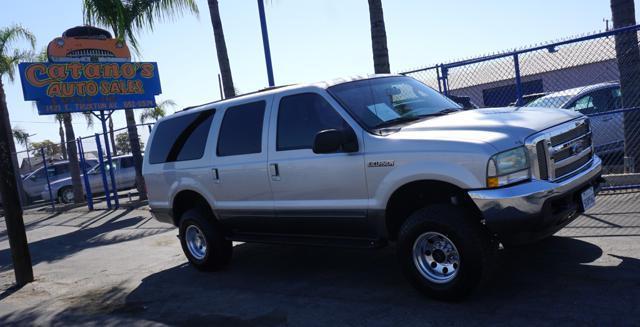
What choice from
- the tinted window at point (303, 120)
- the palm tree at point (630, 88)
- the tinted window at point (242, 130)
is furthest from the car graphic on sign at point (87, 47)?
the palm tree at point (630, 88)

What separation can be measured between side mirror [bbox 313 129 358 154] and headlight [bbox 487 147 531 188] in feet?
4.02

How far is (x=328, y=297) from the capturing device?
537 cm

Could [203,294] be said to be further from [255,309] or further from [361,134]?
[361,134]

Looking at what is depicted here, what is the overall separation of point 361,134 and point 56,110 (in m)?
12.5

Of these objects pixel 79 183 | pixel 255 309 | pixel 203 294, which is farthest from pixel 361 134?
pixel 79 183

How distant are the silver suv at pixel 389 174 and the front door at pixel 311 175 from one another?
0.01 m

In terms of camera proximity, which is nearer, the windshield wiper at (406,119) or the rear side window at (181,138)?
the windshield wiper at (406,119)

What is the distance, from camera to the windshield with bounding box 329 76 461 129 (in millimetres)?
5305

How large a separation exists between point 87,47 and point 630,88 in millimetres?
13523

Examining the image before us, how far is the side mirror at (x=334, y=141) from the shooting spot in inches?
194

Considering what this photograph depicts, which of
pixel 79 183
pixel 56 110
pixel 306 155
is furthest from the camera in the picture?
pixel 79 183

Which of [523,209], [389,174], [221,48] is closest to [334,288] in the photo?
[389,174]

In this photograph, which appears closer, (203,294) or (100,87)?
(203,294)

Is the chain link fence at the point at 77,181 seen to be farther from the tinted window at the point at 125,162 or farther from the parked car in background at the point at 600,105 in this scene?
the parked car in background at the point at 600,105
